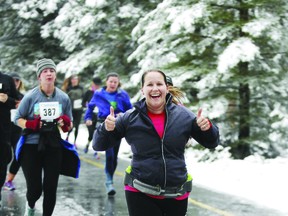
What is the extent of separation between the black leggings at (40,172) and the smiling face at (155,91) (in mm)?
2314

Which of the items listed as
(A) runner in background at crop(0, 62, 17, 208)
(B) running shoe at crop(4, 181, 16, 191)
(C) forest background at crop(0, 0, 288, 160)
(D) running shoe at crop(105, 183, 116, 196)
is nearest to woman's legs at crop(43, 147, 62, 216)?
(A) runner in background at crop(0, 62, 17, 208)

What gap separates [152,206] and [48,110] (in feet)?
8.08

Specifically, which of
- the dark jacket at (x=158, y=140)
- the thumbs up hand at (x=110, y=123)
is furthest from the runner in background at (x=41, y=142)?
→ the thumbs up hand at (x=110, y=123)

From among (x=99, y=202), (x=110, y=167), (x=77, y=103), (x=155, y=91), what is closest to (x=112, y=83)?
(x=110, y=167)

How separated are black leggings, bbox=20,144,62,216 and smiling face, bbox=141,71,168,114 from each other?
2314 millimetres

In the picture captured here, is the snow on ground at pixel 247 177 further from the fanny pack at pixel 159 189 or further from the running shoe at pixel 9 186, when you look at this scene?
the fanny pack at pixel 159 189

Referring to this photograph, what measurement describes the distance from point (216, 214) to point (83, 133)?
14492 millimetres

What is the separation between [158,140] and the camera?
14.7 ft

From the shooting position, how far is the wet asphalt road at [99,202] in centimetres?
809

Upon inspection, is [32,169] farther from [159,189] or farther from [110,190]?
[110,190]

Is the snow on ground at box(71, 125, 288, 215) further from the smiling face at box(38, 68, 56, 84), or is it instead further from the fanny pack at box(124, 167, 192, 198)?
the fanny pack at box(124, 167, 192, 198)

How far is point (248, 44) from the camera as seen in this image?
38.0ft

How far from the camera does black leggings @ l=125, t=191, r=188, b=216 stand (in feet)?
14.7

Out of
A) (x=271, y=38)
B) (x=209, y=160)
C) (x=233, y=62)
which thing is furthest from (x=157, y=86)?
(x=209, y=160)
